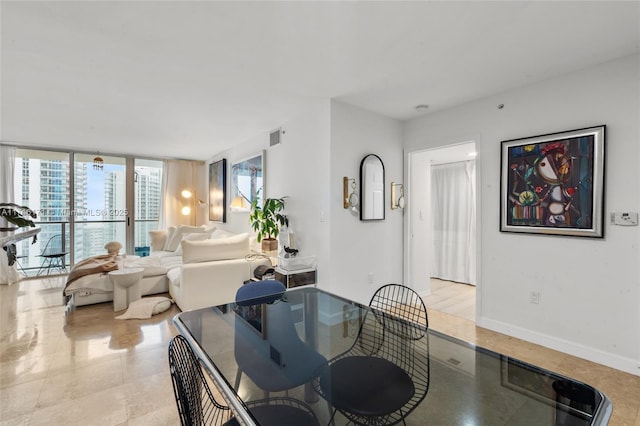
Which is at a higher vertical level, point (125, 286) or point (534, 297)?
point (534, 297)

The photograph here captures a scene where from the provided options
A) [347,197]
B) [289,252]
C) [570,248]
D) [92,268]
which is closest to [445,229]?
[570,248]

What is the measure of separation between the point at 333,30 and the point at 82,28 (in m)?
1.74

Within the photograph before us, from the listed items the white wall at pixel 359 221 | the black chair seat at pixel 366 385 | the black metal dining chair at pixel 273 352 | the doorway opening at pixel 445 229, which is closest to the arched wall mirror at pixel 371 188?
the white wall at pixel 359 221

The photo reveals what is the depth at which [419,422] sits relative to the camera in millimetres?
956

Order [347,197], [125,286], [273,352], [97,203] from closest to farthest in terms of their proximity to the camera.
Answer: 1. [273,352]
2. [347,197]
3. [125,286]
4. [97,203]

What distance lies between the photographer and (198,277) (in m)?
3.48

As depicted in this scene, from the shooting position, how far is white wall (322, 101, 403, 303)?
3332 mm

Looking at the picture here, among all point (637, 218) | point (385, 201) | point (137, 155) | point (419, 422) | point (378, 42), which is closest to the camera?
point (419, 422)

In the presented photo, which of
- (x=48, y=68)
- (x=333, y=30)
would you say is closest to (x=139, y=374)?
(x=48, y=68)

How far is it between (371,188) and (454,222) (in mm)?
2423

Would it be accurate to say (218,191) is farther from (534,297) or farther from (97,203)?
(534,297)

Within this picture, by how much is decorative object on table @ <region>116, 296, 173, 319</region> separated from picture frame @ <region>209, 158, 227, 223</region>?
97.8 inches

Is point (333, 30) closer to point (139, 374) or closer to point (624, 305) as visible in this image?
point (139, 374)

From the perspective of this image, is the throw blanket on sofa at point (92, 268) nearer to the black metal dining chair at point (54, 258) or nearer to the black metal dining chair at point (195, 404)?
the black metal dining chair at point (54, 258)
